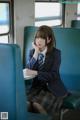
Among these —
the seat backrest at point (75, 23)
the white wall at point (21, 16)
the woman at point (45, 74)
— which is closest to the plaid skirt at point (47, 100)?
the woman at point (45, 74)

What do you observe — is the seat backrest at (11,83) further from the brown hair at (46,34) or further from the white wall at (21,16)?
the white wall at (21,16)

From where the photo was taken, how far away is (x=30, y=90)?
108 inches

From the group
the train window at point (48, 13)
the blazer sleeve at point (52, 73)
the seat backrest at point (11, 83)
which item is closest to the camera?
the seat backrest at point (11, 83)

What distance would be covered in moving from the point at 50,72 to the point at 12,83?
0.95 metres

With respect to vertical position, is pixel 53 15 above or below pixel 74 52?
above

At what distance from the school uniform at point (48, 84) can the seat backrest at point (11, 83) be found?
2.67 feet

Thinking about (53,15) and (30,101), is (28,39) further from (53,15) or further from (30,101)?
(53,15)

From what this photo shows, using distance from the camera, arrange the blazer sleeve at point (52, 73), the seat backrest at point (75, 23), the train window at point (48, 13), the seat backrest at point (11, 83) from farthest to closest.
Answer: the seat backrest at point (75, 23) → the train window at point (48, 13) → the blazer sleeve at point (52, 73) → the seat backrest at point (11, 83)

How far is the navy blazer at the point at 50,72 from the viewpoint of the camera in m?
2.61

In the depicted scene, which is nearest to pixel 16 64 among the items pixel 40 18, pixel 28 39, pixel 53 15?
pixel 28 39

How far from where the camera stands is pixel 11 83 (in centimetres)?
173

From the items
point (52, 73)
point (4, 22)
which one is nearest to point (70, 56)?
point (52, 73)

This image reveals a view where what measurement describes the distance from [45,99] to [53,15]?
2.12 metres

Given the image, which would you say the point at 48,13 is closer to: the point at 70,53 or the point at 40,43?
the point at 70,53
